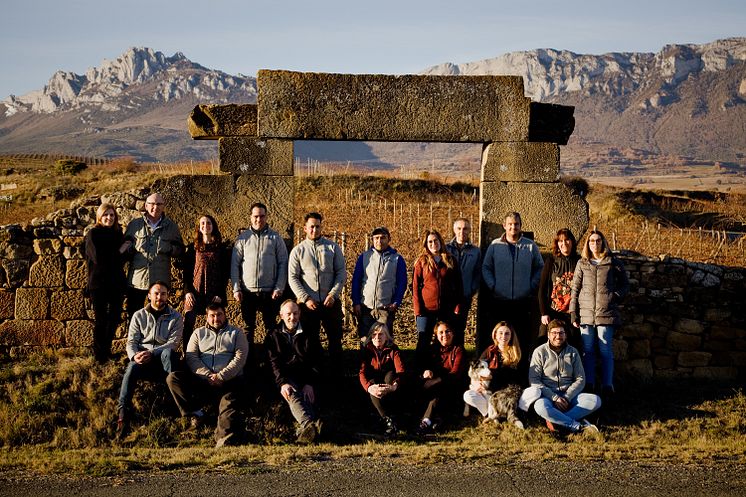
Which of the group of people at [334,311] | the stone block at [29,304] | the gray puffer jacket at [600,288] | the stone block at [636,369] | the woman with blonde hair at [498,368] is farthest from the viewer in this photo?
the stone block at [636,369]

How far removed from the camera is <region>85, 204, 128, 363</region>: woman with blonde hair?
820 cm

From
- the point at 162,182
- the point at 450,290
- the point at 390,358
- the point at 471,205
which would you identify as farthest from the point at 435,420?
the point at 471,205

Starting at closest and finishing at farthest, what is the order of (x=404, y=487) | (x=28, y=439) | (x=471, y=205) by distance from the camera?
(x=404, y=487), (x=28, y=439), (x=471, y=205)

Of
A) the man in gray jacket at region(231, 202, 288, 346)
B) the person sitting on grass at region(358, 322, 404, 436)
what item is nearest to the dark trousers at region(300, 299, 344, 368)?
the man in gray jacket at region(231, 202, 288, 346)

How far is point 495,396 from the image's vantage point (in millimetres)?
7832

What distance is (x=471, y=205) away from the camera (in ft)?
95.3

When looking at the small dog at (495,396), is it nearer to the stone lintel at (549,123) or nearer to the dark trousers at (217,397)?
the dark trousers at (217,397)

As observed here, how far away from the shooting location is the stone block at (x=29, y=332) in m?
8.97

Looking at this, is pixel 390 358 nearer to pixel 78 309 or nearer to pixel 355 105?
pixel 355 105

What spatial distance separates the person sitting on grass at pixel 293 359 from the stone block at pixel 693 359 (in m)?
4.54

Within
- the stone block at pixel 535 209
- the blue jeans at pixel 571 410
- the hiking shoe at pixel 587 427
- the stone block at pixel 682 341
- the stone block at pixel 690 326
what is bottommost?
the hiking shoe at pixel 587 427

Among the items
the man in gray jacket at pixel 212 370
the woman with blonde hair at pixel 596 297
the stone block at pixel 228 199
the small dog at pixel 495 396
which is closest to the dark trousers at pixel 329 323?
the man in gray jacket at pixel 212 370

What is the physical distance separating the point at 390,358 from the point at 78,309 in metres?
3.84

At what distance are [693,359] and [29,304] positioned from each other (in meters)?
7.98
